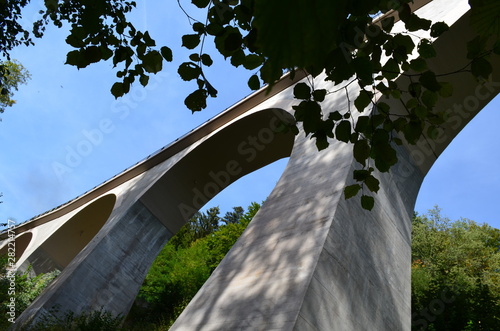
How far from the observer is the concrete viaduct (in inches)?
135

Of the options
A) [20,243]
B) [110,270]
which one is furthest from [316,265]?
[20,243]

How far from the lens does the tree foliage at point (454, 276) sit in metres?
9.03

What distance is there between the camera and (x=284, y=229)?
4.19m

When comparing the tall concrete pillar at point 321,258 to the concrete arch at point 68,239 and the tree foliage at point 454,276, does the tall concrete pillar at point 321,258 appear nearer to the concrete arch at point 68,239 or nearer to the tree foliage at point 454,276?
the tree foliage at point 454,276

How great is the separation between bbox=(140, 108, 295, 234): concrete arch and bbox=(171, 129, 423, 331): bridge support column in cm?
474

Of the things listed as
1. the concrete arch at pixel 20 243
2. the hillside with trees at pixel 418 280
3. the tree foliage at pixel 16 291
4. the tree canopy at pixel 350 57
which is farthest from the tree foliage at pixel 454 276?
the concrete arch at pixel 20 243

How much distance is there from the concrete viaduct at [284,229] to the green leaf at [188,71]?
1.83 meters

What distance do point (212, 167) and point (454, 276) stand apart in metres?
10.1

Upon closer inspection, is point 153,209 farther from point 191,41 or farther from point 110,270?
point 191,41

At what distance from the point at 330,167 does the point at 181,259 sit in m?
16.6

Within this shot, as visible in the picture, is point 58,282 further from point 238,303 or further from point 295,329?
point 295,329

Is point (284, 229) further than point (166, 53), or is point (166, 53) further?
point (284, 229)

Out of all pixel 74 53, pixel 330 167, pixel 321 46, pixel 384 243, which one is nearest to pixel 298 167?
pixel 330 167

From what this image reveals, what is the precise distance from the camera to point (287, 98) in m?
8.34
